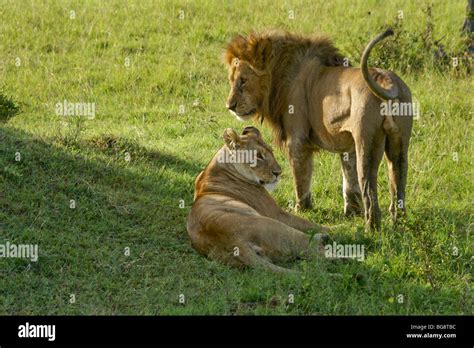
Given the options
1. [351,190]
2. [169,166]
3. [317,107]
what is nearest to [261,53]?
[317,107]

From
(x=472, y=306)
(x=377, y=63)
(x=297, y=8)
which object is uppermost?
(x=297, y=8)

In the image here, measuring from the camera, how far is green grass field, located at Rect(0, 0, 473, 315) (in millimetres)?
6160

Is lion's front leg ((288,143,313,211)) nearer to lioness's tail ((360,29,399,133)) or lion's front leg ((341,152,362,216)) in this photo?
lion's front leg ((341,152,362,216))

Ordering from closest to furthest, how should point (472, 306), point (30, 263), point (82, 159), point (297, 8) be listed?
point (472, 306) → point (30, 263) → point (82, 159) → point (297, 8)

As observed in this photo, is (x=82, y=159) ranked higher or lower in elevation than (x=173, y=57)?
lower

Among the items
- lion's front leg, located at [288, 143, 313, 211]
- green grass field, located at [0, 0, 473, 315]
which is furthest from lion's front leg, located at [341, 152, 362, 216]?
lion's front leg, located at [288, 143, 313, 211]

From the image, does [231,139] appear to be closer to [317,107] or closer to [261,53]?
[317,107]

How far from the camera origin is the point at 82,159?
8.29 meters

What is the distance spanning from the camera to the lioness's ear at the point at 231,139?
7.47m

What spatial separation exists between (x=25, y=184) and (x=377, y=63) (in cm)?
472

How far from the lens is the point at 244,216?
22.1ft

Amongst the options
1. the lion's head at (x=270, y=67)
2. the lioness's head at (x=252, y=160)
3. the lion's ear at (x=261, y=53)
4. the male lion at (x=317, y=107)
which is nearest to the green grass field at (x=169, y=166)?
the male lion at (x=317, y=107)

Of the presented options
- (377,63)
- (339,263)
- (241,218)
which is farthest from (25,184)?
(377,63)

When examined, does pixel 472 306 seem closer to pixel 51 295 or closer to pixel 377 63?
pixel 51 295
